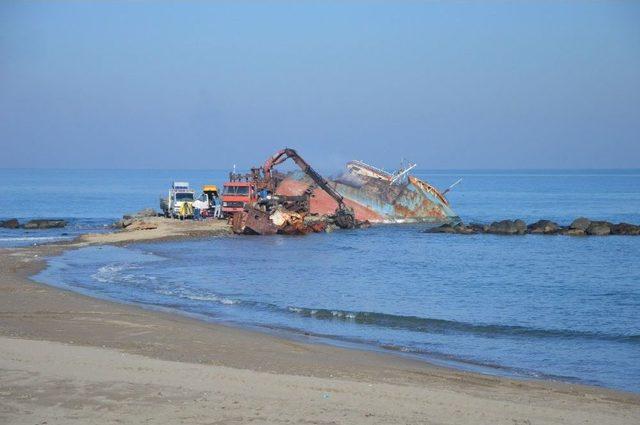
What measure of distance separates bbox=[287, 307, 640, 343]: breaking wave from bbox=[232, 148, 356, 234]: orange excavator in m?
24.6

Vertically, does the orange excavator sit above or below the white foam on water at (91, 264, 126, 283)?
above

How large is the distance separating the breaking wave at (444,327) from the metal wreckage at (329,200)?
24926mm

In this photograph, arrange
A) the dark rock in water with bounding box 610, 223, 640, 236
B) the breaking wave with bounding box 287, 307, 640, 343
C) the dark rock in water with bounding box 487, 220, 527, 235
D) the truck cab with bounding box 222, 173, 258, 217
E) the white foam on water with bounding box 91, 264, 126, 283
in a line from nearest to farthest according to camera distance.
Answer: the breaking wave with bounding box 287, 307, 640, 343 < the white foam on water with bounding box 91, 264, 126, 283 < the truck cab with bounding box 222, 173, 258, 217 < the dark rock in water with bounding box 610, 223, 640, 236 < the dark rock in water with bounding box 487, 220, 527, 235

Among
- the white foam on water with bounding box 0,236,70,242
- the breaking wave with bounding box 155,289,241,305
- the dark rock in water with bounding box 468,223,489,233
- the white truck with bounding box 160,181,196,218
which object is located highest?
the white truck with bounding box 160,181,196,218

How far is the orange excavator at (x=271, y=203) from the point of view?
156ft

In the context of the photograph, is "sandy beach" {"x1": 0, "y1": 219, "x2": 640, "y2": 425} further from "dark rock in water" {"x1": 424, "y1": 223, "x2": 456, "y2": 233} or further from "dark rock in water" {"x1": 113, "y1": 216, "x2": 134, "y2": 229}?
"dark rock in water" {"x1": 424, "y1": 223, "x2": 456, "y2": 233}

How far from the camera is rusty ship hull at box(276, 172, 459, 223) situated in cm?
5609

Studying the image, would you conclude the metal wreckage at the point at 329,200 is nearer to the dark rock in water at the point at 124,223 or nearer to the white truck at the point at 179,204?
the white truck at the point at 179,204

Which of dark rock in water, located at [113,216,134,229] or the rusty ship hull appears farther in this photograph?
the rusty ship hull

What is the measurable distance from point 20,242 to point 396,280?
70.2ft

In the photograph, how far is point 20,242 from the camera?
139ft

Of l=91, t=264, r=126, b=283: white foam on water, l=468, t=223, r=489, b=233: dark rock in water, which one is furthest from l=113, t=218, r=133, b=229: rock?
l=468, t=223, r=489, b=233: dark rock in water

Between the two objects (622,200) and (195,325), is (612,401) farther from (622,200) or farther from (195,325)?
(622,200)

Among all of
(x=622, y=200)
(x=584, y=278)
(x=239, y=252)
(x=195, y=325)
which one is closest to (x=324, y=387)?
(x=195, y=325)
